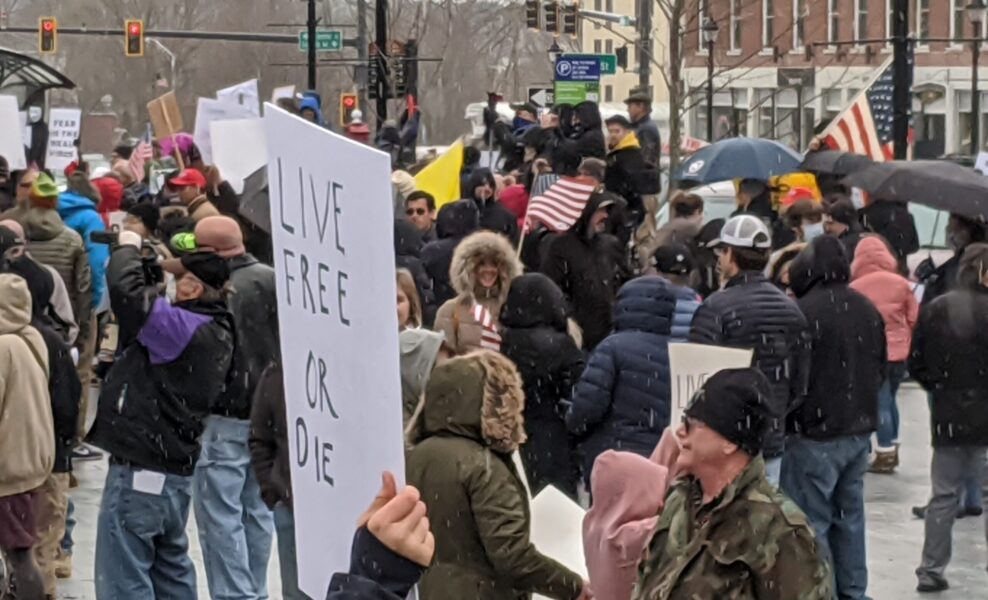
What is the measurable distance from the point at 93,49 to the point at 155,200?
7407 cm

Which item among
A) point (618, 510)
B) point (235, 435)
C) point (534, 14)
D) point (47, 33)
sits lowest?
point (235, 435)

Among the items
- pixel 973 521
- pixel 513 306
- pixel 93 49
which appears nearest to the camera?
pixel 513 306

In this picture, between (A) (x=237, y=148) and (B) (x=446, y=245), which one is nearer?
(B) (x=446, y=245)

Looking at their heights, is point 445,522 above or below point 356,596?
below

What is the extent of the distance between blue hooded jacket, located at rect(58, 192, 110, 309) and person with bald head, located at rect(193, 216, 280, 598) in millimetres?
5111

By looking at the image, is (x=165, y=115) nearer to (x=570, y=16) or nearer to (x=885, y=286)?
(x=885, y=286)

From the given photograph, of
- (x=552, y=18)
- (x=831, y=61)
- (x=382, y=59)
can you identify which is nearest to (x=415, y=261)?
(x=382, y=59)

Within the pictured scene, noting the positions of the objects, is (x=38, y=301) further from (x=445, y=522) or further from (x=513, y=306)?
(x=445, y=522)

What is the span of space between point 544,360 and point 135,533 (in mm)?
2157

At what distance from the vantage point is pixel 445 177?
16.0m

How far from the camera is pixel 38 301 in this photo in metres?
10.0

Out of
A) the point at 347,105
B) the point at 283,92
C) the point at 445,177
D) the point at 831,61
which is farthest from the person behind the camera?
the point at 831,61

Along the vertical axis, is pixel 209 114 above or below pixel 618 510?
above

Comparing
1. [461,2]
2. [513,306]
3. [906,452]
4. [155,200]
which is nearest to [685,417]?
[513,306]
